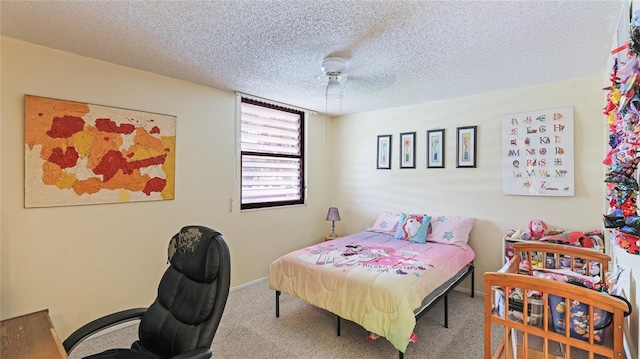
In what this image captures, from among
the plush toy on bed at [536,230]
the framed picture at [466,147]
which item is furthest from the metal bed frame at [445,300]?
the framed picture at [466,147]

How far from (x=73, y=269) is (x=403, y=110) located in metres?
4.05

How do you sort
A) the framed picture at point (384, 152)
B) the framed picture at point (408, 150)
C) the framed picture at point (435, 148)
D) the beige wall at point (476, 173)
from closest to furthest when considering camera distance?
1. the beige wall at point (476, 173)
2. the framed picture at point (435, 148)
3. the framed picture at point (408, 150)
4. the framed picture at point (384, 152)

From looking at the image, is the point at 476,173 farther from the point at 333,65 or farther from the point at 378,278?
the point at 333,65

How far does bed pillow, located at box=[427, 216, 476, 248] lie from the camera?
11.1ft

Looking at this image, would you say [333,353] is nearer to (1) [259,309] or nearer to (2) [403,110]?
(1) [259,309]

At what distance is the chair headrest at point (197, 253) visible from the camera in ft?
4.82

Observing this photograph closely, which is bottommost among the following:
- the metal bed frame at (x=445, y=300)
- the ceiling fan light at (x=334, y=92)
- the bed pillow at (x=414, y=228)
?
the metal bed frame at (x=445, y=300)

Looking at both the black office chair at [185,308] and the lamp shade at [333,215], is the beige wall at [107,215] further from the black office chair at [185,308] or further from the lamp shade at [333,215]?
the black office chair at [185,308]

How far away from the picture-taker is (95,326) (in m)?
1.52

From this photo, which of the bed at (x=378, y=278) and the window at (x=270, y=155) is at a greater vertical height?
the window at (x=270, y=155)

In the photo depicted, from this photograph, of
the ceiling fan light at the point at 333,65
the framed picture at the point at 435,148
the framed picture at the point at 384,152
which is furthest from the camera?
the framed picture at the point at 384,152

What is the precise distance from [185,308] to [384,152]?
136 inches

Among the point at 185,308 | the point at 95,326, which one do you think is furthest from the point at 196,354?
the point at 95,326

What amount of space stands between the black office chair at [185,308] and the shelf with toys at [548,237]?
2.62 metres
